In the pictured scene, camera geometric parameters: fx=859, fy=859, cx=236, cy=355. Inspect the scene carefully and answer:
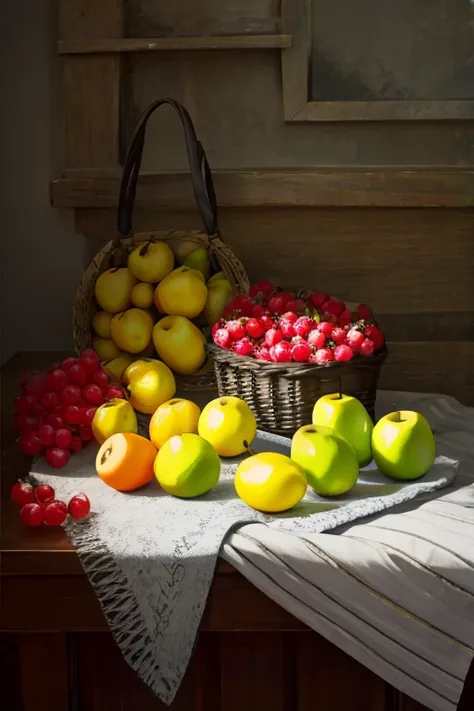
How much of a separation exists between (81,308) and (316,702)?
0.83 m

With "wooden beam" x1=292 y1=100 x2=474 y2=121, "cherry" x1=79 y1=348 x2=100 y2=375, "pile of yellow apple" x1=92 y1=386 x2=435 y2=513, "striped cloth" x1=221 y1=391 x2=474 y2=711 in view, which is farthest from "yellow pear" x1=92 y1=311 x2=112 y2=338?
"striped cloth" x1=221 y1=391 x2=474 y2=711

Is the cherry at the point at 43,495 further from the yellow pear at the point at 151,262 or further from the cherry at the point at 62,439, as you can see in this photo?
the yellow pear at the point at 151,262

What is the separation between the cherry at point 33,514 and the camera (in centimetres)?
95

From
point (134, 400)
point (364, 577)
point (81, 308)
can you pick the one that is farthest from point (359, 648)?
point (81, 308)

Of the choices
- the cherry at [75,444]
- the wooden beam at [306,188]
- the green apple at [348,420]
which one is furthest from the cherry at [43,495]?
the wooden beam at [306,188]

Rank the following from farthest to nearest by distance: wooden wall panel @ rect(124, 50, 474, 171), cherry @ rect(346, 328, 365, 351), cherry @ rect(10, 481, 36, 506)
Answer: wooden wall panel @ rect(124, 50, 474, 171) < cherry @ rect(346, 328, 365, 351) < cherry @ rect(10, 481, 36, 506)

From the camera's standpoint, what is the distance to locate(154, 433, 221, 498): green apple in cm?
100

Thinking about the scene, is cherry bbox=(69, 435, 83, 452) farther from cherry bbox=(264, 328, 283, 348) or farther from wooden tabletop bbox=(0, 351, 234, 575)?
cherry bbox=(264, 328, 283, 348)

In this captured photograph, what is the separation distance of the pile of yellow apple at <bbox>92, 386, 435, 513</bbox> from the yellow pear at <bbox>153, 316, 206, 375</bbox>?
243 mm

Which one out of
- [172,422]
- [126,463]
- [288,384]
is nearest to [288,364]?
[288,384]

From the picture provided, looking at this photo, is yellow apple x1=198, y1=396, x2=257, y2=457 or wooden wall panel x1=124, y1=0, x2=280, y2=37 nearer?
yellow apple x1=198, y1=396, x2=257, y2=457

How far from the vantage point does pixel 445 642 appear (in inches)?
34.9

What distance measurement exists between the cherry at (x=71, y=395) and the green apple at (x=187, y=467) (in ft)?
0.81

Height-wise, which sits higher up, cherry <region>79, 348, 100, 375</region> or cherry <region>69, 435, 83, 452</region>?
cherry <region>79, 348, 100, 375</region>
